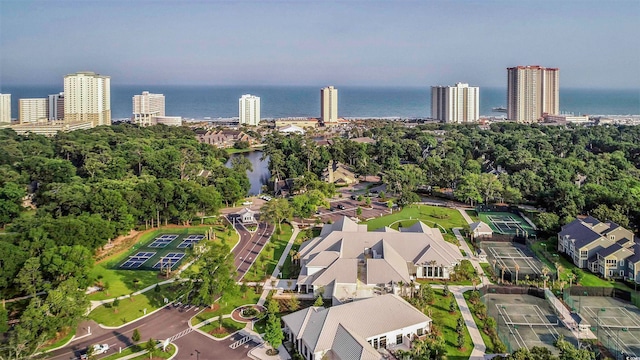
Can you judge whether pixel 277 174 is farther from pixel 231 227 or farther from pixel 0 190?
pixel 0 190

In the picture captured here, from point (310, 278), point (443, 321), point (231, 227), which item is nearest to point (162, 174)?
point (231, 227)

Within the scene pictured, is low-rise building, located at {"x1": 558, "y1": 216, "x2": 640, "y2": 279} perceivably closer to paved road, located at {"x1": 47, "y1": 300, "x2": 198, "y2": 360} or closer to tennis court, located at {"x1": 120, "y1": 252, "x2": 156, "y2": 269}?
paved road, located at {"x1": 47, "y1": 300, "x2": 198, "y2": 360}

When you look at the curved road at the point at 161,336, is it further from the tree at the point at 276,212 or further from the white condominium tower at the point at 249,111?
the white condominium tower at the point at 249,111

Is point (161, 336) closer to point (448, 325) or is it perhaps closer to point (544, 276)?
point (448, 325)

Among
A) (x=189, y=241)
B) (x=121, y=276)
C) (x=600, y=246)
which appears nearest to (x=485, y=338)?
(x=600, y=246)

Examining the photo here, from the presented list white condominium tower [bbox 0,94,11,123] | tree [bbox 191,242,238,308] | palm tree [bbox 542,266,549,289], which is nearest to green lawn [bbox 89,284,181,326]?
tree [bbox 191,242,238,308]

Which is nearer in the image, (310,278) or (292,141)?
(310,278)

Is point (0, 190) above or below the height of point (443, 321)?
above
